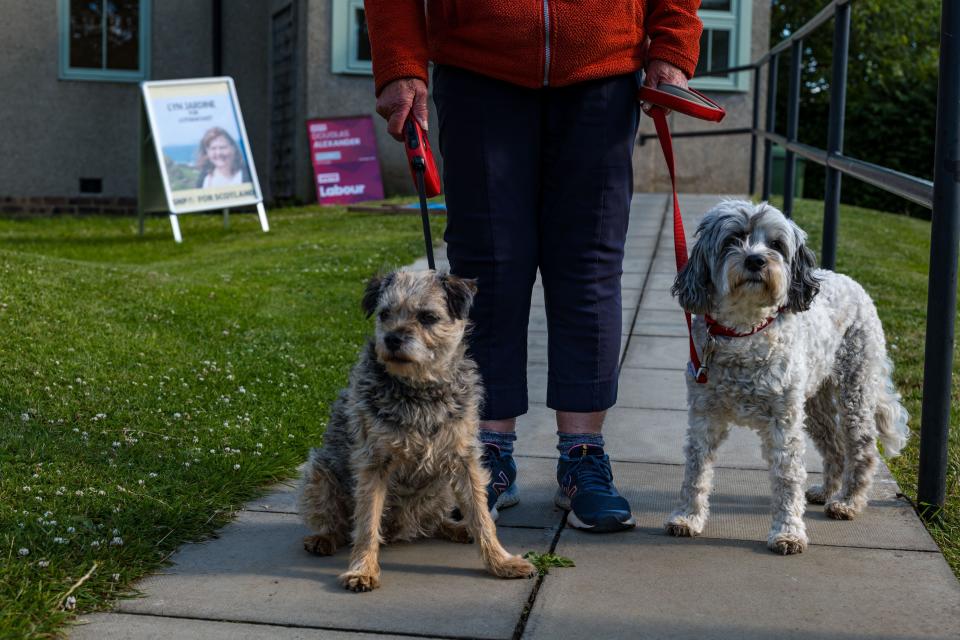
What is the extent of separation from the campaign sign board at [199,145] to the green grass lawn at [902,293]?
20.6 feet

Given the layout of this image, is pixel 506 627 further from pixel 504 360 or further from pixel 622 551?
pixel 504 360

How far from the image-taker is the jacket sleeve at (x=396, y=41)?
3.45 meters

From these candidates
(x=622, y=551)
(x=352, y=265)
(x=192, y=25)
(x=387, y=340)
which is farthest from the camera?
(x=192, y=25)

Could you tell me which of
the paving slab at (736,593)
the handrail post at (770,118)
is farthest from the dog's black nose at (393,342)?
the handrail post at (770,118)

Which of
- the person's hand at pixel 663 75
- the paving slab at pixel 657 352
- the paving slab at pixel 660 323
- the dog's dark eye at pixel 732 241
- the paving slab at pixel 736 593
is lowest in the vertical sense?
the paving slab at pixel 736 593

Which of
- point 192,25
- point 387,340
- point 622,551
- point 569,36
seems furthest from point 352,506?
point 192,25

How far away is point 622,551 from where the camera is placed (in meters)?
3.23

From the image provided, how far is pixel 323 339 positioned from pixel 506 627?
12.1 feet

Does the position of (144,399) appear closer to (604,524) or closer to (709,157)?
(604,524)

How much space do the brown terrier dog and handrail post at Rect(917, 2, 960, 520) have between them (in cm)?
142

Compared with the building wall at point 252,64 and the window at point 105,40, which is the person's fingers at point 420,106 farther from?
the window at point 105,40

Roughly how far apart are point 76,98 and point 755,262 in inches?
589

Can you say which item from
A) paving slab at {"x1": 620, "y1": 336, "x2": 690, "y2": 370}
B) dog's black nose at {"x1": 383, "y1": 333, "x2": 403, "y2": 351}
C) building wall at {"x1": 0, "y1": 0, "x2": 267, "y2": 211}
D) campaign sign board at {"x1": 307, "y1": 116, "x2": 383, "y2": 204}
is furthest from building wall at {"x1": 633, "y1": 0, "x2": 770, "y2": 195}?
dog's black nose at {"x1": 383, "y1": 333, "x2": 403, "y2": 351}

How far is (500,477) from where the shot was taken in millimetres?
3564
